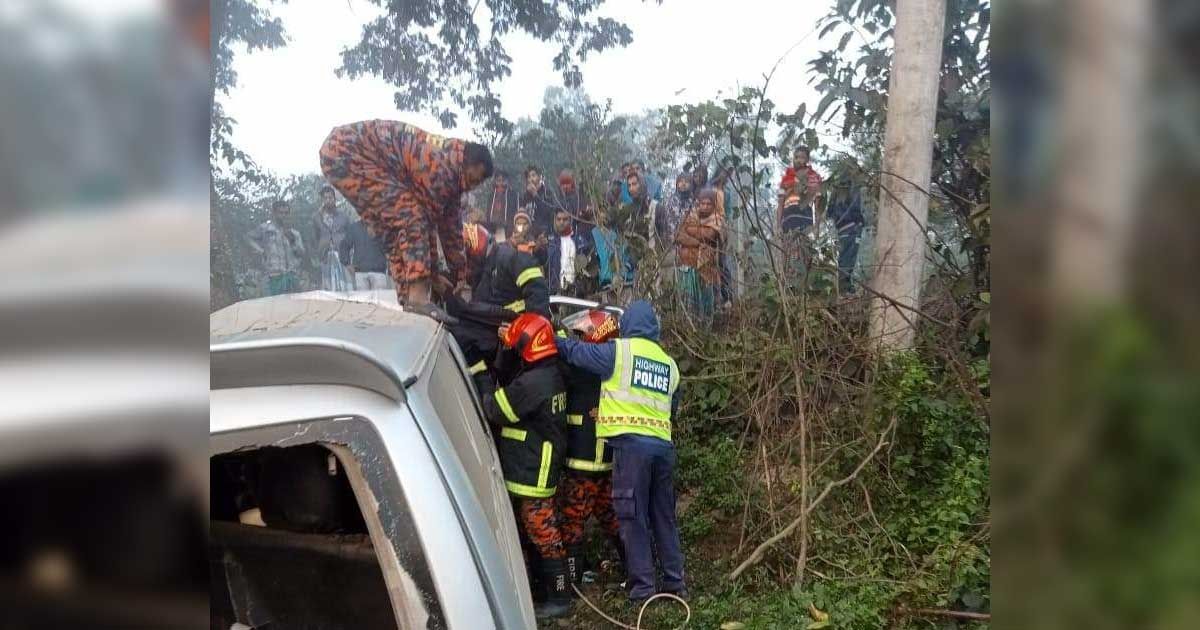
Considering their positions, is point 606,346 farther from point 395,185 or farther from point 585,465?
point 395,185

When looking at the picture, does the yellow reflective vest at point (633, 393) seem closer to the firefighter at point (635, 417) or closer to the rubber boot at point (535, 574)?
the firefighter at point (635, 417)

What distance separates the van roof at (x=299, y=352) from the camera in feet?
4.41

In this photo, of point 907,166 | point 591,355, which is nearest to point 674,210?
point 907,166

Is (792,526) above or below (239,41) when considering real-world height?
below

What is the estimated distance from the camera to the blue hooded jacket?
3809 millimetres

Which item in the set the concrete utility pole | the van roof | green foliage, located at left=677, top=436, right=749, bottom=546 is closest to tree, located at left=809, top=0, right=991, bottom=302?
the concrete utility pole

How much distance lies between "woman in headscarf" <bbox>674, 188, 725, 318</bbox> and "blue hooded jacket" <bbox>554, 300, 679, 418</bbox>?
57.1 inches

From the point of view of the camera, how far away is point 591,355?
3809 mm

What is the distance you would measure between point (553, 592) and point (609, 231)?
286 cm

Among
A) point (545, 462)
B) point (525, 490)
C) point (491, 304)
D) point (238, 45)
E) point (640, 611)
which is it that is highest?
point (238, 45)

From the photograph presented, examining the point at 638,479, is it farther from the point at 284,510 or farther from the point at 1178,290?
the point at 1178,290

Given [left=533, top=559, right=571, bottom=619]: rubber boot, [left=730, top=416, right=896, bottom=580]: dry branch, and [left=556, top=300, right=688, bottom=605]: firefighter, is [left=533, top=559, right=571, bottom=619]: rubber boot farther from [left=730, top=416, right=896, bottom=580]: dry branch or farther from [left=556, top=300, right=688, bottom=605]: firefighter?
[left=730, top=416, right=896, bottom=580]: dry branch

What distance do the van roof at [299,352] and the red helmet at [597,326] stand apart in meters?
2.14

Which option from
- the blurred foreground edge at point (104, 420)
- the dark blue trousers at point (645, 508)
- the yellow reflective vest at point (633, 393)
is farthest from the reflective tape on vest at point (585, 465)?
the blurred foreground edge at point (104, 420)
